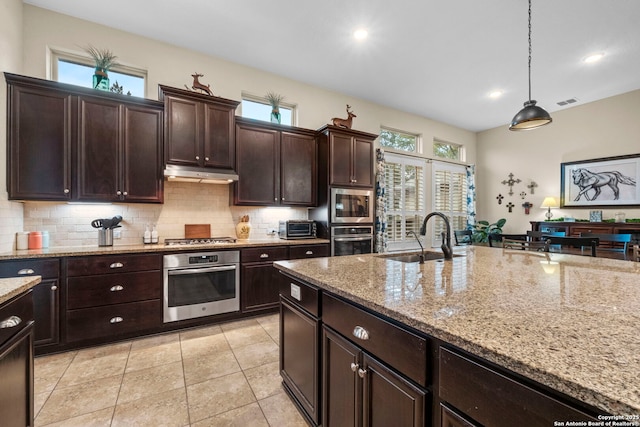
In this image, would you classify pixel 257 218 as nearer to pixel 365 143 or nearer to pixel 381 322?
pixel 365 143

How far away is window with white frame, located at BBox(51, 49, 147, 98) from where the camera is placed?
9.70 ft

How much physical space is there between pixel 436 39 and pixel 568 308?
11.0 ft

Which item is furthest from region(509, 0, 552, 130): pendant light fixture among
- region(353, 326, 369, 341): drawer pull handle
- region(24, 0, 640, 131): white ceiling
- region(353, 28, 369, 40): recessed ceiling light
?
region(353, 326, 369, 341): drawer pull handle

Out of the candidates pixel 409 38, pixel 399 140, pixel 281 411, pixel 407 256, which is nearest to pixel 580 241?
pixel 407 256

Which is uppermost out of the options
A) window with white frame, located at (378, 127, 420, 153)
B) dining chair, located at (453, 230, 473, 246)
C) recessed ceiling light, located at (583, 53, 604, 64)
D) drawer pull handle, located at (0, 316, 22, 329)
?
recessed ceiling light, located at (583, 53, 604, 64)

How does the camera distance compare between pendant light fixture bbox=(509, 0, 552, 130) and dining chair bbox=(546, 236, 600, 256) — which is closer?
dining chair bbox=(546, 236, 600, 256)

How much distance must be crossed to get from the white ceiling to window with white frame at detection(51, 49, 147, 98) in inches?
16.8

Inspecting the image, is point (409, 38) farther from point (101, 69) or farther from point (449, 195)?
point (449, 195)

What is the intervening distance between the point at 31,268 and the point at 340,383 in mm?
2704

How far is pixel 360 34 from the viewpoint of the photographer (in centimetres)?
316

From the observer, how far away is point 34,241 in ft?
8.53

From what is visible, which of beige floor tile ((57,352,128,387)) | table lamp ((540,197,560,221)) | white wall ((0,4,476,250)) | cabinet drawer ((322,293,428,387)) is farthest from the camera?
table lamp ((540,197,560,221))

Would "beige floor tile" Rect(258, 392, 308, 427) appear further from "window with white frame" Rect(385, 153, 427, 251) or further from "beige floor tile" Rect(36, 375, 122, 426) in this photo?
"window with white frame" Rect(385, 153, 427, 251)

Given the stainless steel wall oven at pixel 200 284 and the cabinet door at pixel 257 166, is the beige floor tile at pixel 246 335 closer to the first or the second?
the stainless steel wall oven at pixel 200 284
